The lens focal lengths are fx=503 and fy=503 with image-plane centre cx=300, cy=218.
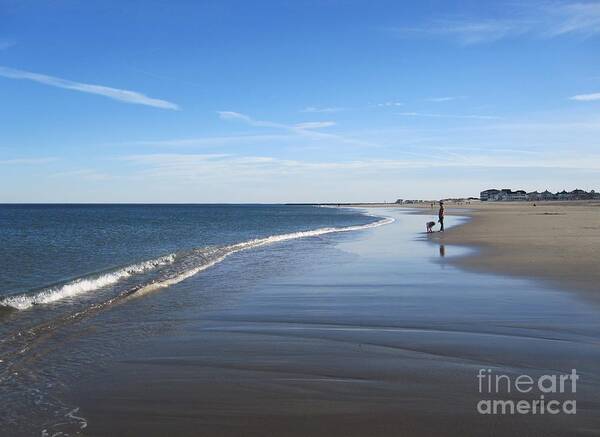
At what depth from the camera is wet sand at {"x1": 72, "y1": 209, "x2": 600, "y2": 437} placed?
5023 millimetres

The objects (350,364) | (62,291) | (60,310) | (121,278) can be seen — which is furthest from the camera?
(121,278)

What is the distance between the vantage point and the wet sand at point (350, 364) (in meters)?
5.02

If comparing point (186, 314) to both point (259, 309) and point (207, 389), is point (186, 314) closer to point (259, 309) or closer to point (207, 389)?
point (259, 309)

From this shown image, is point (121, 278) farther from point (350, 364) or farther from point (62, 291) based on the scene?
point (350, 364)

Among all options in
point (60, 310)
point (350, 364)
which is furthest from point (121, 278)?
point (350, 364)

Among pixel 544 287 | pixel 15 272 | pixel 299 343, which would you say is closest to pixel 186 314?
pixel 299 343

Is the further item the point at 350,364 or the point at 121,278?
the point at 121,278

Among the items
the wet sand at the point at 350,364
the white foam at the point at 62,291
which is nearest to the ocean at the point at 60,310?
the white foam at the point at 62,291

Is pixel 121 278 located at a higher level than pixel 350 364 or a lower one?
lower

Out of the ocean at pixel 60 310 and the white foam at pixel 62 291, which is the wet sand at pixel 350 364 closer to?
the ocean at pixel 60 310

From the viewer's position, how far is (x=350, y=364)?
685 centimetres

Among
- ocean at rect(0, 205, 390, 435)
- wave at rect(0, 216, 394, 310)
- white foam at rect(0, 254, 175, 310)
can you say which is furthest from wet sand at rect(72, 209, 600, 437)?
white foam at rect(0, 254, 175, 310)

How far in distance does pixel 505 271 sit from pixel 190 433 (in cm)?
1269

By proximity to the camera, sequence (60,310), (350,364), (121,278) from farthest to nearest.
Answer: (121,278), (60,310), (350,364)
